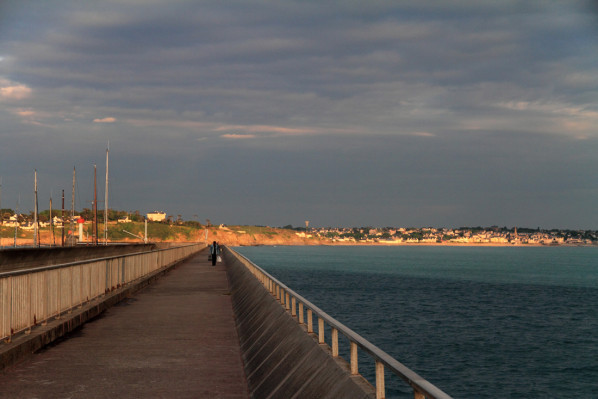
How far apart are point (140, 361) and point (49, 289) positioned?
338 centimetres

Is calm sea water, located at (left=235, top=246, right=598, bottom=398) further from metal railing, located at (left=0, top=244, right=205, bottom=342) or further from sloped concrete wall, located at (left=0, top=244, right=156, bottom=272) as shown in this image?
sloped concrete wall, located at (left=0, top=244, right=156, bottom=272)

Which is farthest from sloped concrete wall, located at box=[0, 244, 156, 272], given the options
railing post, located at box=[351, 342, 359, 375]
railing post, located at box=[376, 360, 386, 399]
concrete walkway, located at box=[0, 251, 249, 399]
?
railing post, located at box=[376, 360, 386, 399]

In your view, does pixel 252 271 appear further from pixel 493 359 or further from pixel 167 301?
pixel 493 359

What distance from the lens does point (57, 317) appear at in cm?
1543

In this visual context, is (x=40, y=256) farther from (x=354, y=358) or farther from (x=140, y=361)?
(x=354, y=358)

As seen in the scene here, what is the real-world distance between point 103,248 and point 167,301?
25.8m

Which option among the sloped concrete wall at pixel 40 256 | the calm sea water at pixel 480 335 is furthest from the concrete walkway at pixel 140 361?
the calm sea water at pixel 480 335

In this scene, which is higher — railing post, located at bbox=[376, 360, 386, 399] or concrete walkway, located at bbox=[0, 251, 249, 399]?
railing post, located at bbox=[376, 360, 386, 399]

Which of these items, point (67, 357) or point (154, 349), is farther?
point (154, 349)

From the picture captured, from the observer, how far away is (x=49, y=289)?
14422 millimetres

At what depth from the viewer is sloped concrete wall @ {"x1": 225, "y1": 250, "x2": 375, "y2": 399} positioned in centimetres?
738

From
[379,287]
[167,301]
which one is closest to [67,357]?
[167,301]

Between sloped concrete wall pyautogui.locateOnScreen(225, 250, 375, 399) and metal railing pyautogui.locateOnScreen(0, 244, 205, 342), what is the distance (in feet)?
13.5

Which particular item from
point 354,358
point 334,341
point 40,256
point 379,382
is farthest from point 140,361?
point 40,256
